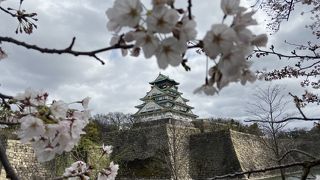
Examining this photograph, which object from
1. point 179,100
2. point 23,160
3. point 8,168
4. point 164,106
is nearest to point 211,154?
point 23,160

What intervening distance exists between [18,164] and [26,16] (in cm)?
1438

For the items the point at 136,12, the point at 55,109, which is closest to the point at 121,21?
the point at 136,12

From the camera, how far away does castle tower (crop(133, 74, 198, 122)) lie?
4106cm

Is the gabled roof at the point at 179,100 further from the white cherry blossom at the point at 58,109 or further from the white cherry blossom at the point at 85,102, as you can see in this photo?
the white cherry blossom at the point at 58,109

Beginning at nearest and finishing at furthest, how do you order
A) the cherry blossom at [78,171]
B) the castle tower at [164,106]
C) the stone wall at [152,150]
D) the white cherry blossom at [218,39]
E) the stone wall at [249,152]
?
the white cherry blossom at [218,39], the cherry blossom at [78,171], the stone wall at [152,150], the stone wall at [249,152], the castle tower at [164,106]

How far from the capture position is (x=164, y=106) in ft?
139

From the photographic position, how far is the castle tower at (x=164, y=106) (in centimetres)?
4106

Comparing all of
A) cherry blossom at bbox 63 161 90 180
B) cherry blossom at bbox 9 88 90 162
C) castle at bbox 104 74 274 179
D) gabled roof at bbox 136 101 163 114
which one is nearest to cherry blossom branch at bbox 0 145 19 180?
cherry blossom at bbox 9 88 90 162

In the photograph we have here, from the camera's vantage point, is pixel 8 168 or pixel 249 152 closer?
pixel 8 168

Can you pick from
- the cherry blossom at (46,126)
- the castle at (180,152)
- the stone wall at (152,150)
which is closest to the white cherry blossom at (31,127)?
the cherry blossom at (46,126)

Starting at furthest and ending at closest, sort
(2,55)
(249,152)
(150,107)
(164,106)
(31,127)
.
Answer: (150,107), (164,106), (249,152), (2,55), (31,127)

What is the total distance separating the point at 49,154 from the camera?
4.01ft

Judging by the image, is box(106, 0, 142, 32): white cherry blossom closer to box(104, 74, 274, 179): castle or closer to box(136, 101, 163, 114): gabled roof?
box(104, 74, 274, 179): castle

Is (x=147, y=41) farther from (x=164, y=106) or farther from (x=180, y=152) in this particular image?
(x=164, y=106)
